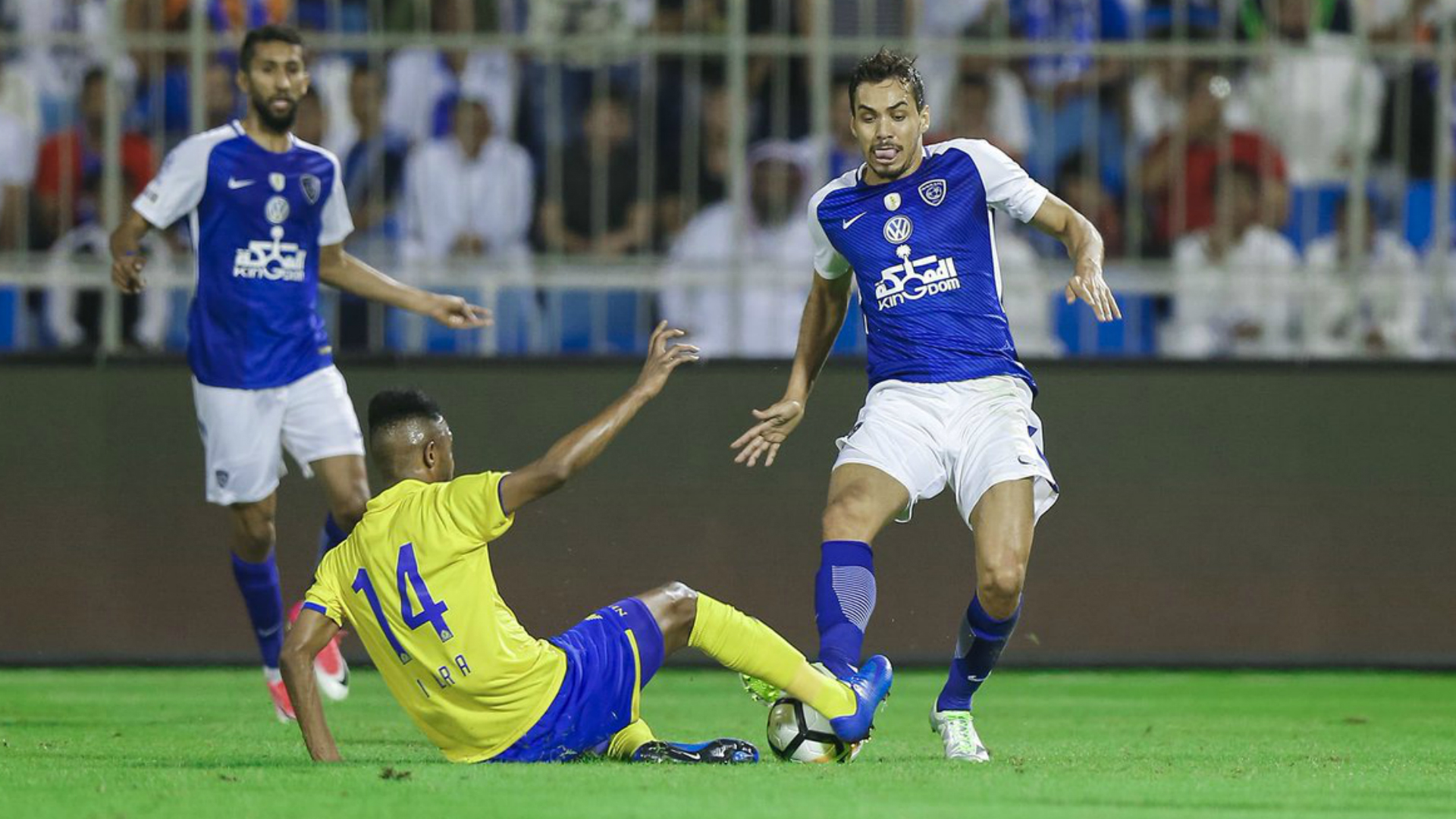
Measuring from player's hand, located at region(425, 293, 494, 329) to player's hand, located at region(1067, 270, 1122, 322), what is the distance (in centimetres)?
253

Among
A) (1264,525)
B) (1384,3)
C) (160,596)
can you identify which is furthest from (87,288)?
(1384,3)

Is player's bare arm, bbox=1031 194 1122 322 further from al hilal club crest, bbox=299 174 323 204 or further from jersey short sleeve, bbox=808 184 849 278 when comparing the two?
al hilal club crest, bbox=299 174 323 204

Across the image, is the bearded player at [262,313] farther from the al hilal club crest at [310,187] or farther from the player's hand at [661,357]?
the player's hand at [661,357]

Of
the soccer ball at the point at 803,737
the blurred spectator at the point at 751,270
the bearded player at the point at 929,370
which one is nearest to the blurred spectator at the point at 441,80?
the blurred spectator at the point at 751,270

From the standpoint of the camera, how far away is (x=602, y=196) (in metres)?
9.88

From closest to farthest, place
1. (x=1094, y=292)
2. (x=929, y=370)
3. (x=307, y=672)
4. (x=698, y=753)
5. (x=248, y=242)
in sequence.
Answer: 1. (x=307, y=672)
2. (x=698, y=753)
3. (x=1094, y=292)
4. (x=929, y=370)
5. (x=248, y=242)

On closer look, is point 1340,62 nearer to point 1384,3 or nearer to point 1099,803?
point 1384,3

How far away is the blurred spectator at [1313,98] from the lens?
9.91m

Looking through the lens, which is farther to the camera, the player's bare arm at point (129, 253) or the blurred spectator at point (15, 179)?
the blurred spectator at point (15, 179)

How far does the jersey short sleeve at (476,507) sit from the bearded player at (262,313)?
264 centimetres

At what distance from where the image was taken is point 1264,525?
9992mm

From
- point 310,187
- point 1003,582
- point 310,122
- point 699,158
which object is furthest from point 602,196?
point 1003,582

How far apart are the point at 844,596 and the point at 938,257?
46.6 inches

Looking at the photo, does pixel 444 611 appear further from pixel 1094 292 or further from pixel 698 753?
pixel 1094 292
